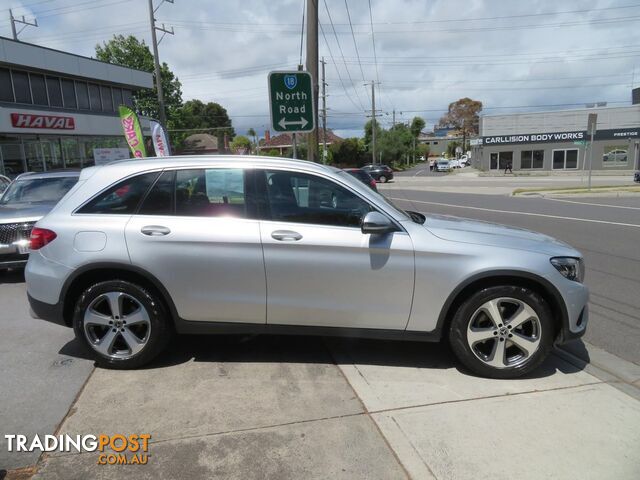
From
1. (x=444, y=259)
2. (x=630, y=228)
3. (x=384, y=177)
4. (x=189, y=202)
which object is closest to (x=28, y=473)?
(x=189, y=202)

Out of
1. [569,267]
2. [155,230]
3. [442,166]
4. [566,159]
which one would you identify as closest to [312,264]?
[155,230]

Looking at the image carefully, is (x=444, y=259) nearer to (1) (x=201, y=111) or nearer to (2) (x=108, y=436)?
(2) (x=108, y=436)

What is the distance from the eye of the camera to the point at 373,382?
3.72m

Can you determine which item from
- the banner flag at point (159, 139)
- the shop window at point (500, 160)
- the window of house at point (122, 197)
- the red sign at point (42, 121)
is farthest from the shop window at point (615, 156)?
the window of house at point (122, 197)

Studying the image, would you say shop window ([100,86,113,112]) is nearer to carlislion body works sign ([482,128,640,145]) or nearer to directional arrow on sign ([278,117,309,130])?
directional arrow on sign ([278,117,309,130])

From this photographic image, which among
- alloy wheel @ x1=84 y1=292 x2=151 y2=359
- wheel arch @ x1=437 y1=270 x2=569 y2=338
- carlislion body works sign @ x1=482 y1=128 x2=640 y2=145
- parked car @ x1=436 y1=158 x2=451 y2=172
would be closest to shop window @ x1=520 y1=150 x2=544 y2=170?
carlislion body works sign @ x1=482 y1=128 x2=640 y2=145

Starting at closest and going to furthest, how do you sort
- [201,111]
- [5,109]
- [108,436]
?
[108,436]
[5,109]
[201,111]

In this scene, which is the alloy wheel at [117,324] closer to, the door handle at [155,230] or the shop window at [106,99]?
the door handle at [155,230]

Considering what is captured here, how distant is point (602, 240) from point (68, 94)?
27.1 meters

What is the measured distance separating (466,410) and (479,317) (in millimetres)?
760

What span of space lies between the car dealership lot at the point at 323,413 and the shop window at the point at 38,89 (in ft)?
79.5

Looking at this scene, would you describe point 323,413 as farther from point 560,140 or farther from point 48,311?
point 560,140

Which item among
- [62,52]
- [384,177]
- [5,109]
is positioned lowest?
[384,177]

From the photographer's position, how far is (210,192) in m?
3.92
